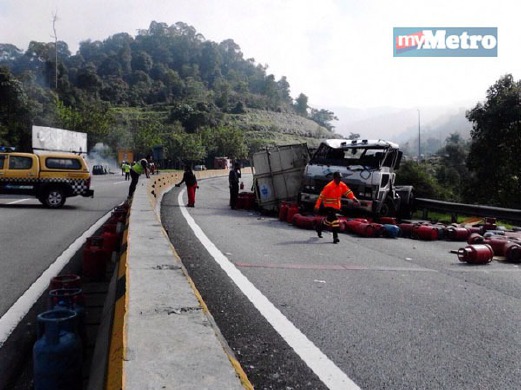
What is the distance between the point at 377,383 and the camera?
3.71 meters

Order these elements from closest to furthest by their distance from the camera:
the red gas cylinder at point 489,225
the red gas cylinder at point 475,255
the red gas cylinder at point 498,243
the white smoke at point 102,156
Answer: the red gas cylinder at point 475,255 < the red gas cylinder at point 498,243 < the red gas cylinder at point 489,225 < the white smoke at point 102,156

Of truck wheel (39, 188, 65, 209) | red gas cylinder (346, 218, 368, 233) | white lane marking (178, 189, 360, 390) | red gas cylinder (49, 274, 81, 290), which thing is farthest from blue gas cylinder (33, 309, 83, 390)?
truck wheel (39, 188, 65, 209)

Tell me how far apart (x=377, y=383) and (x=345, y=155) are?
12334mm

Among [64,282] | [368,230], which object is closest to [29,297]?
[64,282]

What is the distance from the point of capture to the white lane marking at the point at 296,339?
3.75m

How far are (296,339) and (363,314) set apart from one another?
113 cm

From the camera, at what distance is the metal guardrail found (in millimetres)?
13688

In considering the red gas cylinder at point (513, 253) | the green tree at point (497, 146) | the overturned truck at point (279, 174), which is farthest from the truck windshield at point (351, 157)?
the green tree at point (497, 146)

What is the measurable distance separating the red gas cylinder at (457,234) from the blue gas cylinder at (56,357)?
10.5 metres

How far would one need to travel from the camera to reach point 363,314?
5.48 meters

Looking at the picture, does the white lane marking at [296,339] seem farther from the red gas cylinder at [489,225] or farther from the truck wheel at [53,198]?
the truck wheel at [53,198]

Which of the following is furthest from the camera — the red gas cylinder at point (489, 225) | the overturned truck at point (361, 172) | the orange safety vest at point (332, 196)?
the overturned truck at point (361, 172)

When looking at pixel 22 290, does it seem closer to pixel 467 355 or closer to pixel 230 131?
pixel 467 355

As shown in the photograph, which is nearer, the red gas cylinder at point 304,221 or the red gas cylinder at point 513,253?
the red gas cylinder at point 513,253
